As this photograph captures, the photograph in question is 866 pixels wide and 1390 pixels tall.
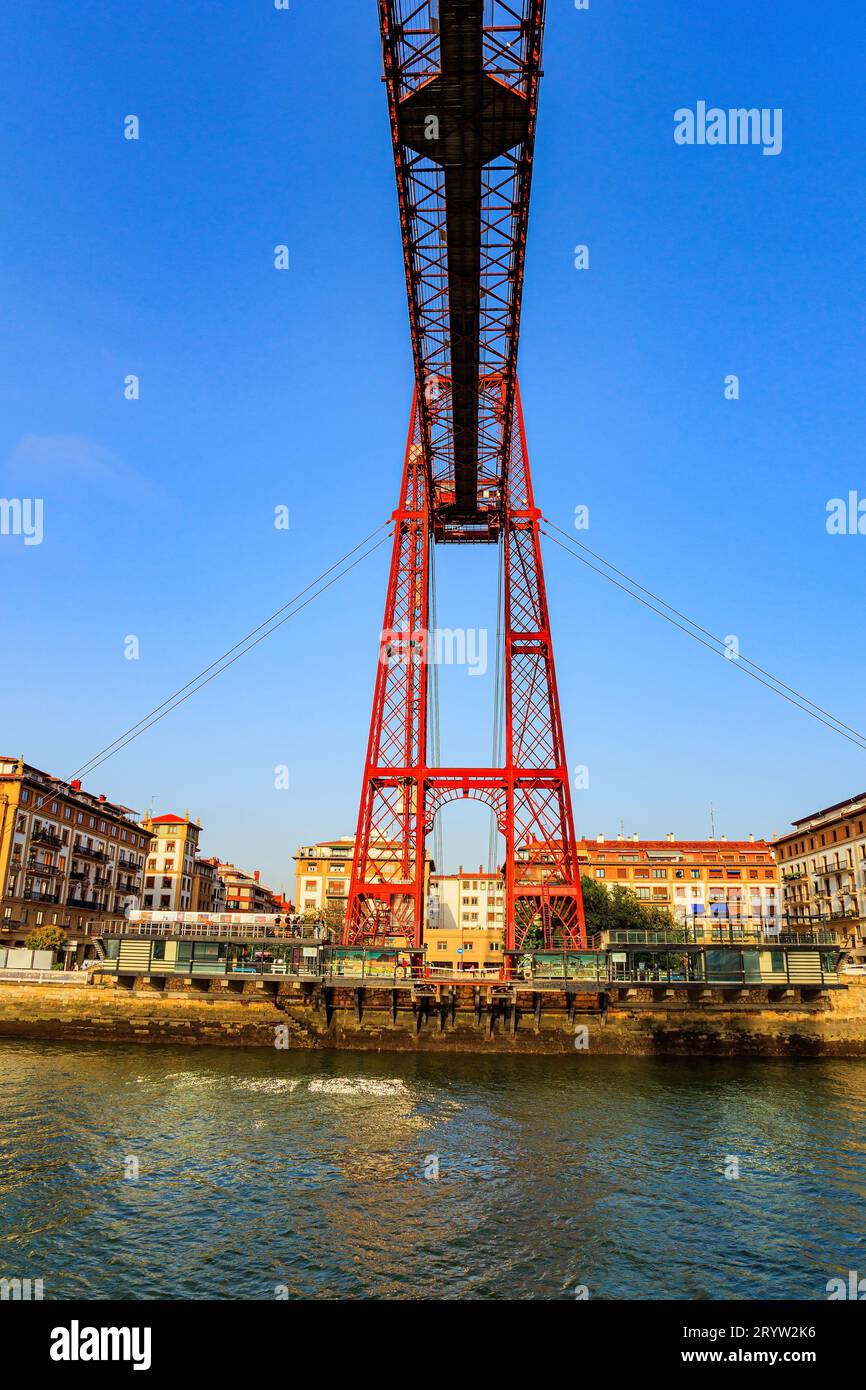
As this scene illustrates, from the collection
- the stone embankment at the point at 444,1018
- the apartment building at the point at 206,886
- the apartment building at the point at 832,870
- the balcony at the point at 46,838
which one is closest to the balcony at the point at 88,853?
the balcony at the point at 46,838

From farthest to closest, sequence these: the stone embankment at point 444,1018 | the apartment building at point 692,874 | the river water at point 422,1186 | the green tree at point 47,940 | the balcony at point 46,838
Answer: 1. the apartment building at point 692,874
2. the balcony at point 46,838
3. the green tree at point 47,940
4. the stone embankment at point 444,1018
5. the river water at point 422,1186

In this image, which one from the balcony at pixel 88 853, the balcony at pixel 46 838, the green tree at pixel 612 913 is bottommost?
the green tree at pixel 612 913

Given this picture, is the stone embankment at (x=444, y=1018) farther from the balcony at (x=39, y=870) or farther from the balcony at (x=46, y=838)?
the balcony at (x=46, y=838)

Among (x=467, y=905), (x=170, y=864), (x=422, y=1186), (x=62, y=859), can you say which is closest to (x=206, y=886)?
(x=170, y=864)

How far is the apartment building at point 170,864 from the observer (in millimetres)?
87875

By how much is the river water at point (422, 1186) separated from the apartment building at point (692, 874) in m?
64.2

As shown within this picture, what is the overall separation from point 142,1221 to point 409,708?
2791cm

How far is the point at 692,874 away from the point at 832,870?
2210 cm

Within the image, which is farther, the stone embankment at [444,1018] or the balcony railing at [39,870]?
the balcony railing at [39,870]

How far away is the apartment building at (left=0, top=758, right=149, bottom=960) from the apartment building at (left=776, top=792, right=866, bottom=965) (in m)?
53.5

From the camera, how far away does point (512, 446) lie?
4294 cm
